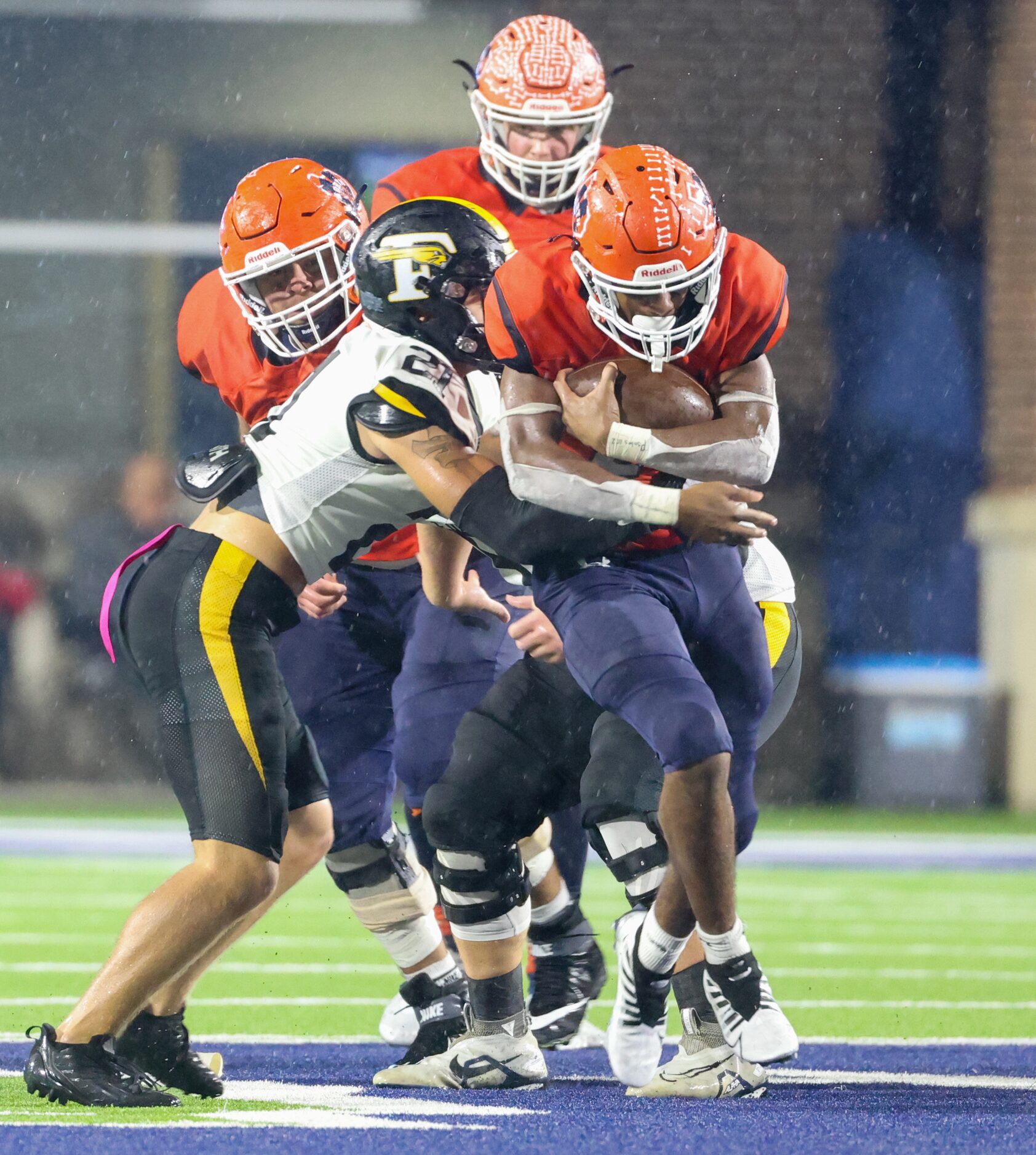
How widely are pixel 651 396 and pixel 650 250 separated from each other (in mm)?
289

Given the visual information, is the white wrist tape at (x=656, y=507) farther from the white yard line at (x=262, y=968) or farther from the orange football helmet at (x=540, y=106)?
the white yard line at (x=262, y=968)

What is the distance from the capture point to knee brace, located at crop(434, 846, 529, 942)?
13.5ft

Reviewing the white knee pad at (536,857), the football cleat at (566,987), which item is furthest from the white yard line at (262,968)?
the white knee pad at (536,857)

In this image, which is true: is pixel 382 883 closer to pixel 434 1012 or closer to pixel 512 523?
pixel 434 1012

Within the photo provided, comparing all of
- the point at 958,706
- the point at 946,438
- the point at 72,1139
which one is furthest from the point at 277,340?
the point at 946,438

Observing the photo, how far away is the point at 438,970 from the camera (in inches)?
185

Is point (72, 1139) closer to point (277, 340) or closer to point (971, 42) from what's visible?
point (277, 340)

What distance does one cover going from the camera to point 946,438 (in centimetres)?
1326

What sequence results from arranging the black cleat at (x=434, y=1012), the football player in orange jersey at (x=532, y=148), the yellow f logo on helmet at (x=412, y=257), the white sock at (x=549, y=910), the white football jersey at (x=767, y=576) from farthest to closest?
1. the football player in orange jersey at (x=532, y=148)
2. the white sock at (x=549, y=910)
3. the white football jersey at (x=767, y=576)
4. the black cleat at (x=434, y=1012)
5. the yellow f logo on helmet at (x=412, y=257)

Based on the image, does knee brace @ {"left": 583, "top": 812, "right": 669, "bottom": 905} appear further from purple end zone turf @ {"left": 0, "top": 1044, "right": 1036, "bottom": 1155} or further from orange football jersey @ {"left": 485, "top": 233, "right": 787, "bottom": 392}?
orange football jersey @ {"left": 485, "top": 233, "right": 787, "bottom": 392}

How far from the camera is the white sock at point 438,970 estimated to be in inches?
185

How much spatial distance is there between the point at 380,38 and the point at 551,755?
10481 millimetres

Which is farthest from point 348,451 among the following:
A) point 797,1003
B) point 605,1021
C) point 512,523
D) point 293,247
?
point 797,1003

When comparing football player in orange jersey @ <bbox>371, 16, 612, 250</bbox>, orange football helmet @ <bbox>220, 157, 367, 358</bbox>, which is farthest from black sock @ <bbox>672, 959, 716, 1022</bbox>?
football player in orange jersey @ <bbox>371, 16, 612, 250</bbox>
